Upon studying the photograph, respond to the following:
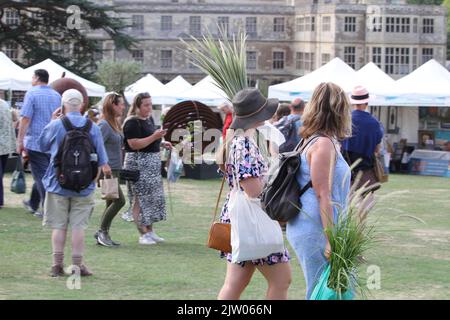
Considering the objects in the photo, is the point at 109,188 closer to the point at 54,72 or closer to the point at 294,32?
the point at 54,72

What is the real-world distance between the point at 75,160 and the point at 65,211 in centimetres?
47

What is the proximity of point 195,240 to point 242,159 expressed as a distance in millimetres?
5982

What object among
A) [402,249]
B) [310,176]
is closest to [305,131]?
[310,176]

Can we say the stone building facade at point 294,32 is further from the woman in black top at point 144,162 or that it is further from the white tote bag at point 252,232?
the white tote bag at point 252,232

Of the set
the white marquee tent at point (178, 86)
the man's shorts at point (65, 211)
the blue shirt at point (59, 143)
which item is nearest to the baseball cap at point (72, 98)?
the blue shirt at point (59, 143)

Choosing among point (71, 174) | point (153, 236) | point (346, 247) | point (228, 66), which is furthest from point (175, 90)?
point (346, 247)

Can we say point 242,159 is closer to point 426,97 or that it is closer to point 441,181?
point 441,181

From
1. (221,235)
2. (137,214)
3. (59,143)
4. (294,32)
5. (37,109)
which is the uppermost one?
(294,32)

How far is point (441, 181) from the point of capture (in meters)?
25.3

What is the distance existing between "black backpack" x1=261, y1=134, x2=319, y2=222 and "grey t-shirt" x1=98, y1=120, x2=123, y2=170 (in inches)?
222

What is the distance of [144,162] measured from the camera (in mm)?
12109

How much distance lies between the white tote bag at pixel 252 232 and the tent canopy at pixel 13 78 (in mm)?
19103
